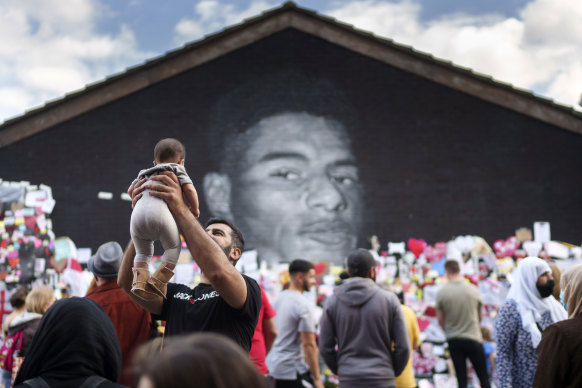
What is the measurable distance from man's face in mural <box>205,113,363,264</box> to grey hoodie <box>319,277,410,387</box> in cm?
498

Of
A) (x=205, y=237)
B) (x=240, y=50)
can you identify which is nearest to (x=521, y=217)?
(x=240, y=50)

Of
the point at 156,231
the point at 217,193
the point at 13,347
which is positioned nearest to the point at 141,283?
the point at 156,231

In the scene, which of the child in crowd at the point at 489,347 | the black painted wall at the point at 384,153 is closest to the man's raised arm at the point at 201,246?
the black painted wall at the point at 384,153

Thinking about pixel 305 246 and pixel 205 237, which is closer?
pixel 205 237

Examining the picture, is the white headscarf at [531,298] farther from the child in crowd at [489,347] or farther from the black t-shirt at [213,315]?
the child in crowd at [489,347]

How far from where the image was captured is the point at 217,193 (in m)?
10.1

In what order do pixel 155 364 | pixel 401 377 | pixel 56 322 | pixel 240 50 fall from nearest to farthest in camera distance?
pixel 155 364 < pixel 56 322 < pixel 401 377 < pixel 240 50

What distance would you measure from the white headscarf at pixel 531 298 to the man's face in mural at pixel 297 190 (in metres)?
5.39

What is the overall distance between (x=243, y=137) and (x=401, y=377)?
19.2ft

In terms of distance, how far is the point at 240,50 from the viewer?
10.6m

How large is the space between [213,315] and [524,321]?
2.90m

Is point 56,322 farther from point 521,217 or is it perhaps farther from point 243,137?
point 521,217

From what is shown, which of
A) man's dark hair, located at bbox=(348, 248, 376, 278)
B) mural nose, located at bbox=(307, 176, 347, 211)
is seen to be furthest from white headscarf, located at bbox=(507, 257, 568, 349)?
mural nose, located at bbox=(307, 176, 347, 211)

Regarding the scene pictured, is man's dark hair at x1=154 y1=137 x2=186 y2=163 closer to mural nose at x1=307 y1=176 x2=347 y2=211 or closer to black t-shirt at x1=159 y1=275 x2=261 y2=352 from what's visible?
black t-shirt at x1=159 y1=275 x2=261 y2=352
